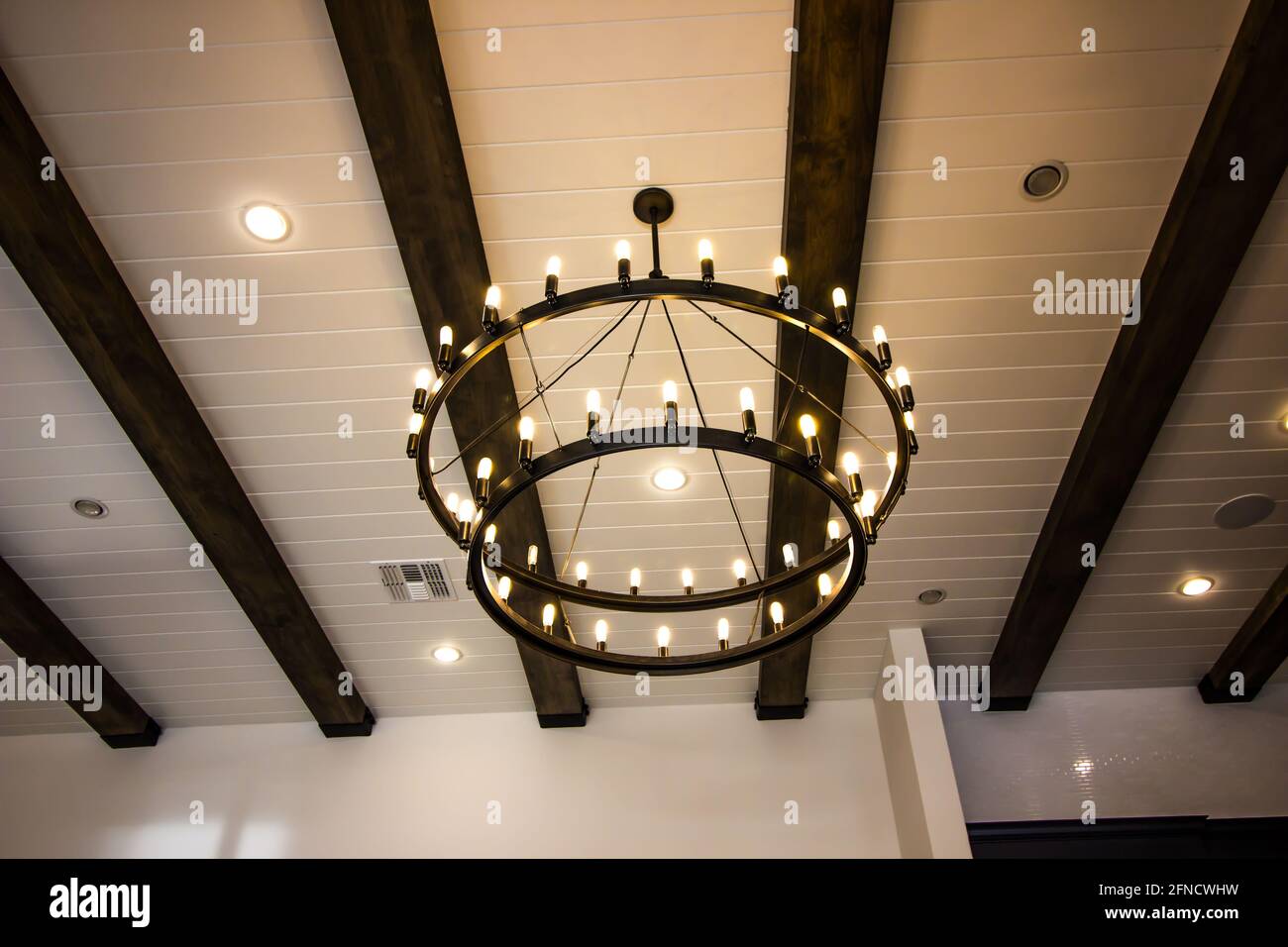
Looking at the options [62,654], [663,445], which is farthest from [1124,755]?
[62,654]

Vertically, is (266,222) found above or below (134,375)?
above

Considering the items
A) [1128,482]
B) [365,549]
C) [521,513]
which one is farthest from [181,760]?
[1128,482]

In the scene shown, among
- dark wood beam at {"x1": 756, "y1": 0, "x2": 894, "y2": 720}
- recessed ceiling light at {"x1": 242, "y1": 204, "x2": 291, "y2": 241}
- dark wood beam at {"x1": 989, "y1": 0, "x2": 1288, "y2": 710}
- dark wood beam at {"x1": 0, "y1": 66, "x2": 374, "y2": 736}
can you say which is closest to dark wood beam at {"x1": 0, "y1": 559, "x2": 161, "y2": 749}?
dark wood beam at {"x1": 0, "y1": 66, "x2": 374, "y2": 736}

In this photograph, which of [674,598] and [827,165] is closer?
[674,598]

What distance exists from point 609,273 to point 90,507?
2.83 meters

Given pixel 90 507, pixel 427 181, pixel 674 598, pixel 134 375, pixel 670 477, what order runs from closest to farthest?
pixel 674 598
pixel 427 181
pixel 134 375
pixel 670 477
pixel 90 507

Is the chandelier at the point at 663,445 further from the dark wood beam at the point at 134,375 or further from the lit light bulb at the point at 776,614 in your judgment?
the dark wood beam at the point at 134,375

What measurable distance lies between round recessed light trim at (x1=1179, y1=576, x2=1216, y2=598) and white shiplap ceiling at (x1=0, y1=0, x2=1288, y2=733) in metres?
0.06

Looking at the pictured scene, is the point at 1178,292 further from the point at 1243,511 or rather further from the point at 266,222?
the point at 266,222

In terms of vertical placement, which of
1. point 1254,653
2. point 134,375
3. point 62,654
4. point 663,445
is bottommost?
point 1254,653

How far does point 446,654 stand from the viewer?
5129mm
